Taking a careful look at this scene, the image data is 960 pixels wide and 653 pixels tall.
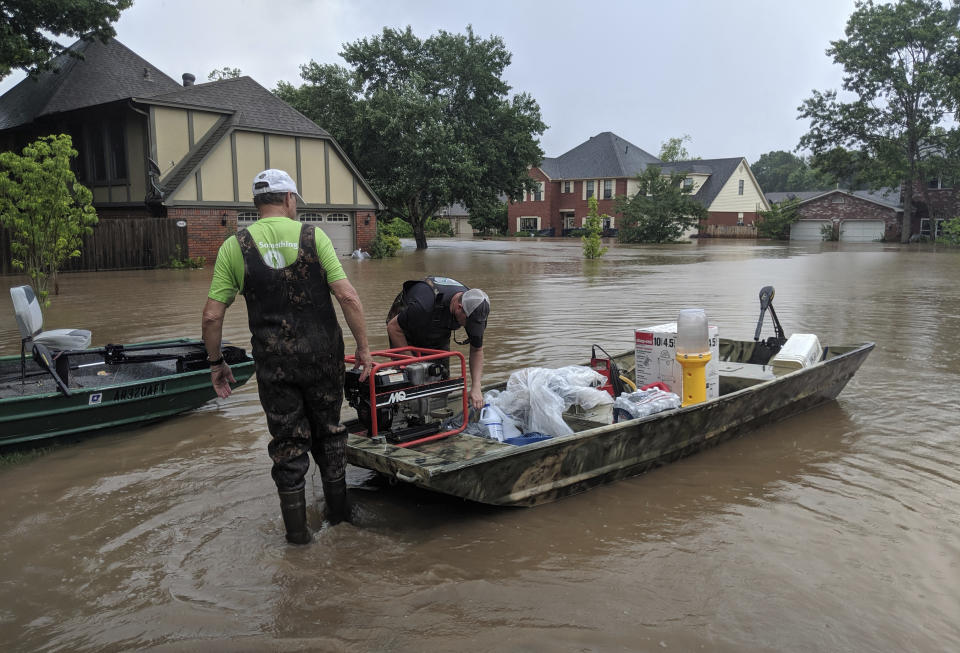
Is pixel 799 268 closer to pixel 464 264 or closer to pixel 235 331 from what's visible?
pixel 464 264

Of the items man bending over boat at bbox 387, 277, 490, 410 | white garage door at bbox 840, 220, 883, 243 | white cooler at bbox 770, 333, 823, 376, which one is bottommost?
white cooler at bbox 770, 333, 823, 376

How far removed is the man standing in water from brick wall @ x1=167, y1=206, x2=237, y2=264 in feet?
68.6

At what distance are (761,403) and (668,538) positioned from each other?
2.24 metres

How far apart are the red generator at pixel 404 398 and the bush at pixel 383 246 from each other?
2508 cm

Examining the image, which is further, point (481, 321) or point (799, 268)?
point (799, 268)

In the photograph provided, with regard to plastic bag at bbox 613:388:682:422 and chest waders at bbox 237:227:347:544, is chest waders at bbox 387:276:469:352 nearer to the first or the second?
chest waders at bbox 237:227:347:544

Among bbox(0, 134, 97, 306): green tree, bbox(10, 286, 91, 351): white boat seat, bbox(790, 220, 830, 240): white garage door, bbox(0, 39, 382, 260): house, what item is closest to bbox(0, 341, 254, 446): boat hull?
bbox(10, 286, 91, 351): white boat seat

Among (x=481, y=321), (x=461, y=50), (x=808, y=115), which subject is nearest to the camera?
(x=481, y=321)

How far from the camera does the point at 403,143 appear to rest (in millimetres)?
32656

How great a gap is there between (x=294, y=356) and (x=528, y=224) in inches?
2333

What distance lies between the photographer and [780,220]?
2170 inches

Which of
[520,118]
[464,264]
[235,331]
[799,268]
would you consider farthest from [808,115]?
[235,331]

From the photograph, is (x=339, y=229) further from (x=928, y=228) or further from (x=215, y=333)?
(x=928, y=228)

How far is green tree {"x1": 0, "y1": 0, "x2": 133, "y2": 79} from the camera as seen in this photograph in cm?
1864
